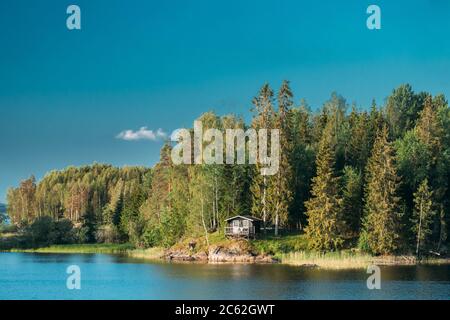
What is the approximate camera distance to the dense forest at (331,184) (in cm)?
6638

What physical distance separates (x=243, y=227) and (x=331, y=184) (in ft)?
34.2

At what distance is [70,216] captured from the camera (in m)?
135

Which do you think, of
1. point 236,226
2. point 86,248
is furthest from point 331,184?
point 86,248

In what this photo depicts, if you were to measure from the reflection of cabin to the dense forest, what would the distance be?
2790mm

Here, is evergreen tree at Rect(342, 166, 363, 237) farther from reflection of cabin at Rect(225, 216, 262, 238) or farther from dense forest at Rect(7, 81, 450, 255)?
reflection of cabin at Rect(225, 216, 262, 238)

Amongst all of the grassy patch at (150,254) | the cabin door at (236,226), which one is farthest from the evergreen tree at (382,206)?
the grassy patch at (150,254)

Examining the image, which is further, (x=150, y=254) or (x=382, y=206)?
(x=150, y=254)

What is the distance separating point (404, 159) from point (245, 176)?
18.2 m

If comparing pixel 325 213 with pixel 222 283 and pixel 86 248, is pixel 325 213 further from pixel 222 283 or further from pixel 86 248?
pixel 86 248

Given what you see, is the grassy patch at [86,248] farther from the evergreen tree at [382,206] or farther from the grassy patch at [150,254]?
the evergreen tree at [382,206]

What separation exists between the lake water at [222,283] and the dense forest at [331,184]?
8.66m

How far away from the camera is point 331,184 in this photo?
2677 inches
